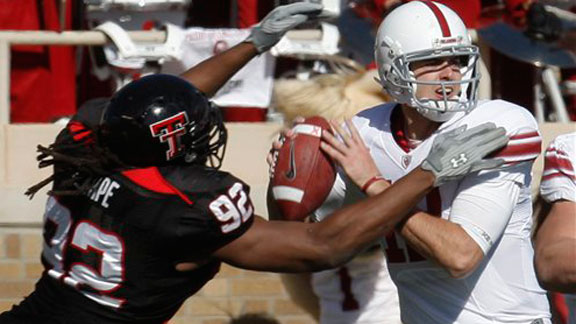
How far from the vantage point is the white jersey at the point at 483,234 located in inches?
149

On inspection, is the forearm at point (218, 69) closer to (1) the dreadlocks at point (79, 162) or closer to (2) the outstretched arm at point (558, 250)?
(1) the dreadlocks at point (79, 162)

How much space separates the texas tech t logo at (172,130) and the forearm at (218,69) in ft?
2.96

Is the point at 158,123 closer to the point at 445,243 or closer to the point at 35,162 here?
the point at 445,243

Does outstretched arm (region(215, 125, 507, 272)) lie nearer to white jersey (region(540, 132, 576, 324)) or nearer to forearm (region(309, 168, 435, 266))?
forearm (region(309, 168, 435, 266))

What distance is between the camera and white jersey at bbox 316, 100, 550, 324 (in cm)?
379

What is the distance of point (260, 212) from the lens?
5590 millimetres

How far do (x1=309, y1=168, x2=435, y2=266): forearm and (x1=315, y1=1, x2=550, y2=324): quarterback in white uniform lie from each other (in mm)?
67

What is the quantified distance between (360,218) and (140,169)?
0.61m

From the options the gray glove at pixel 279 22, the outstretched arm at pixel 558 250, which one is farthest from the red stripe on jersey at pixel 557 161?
the gray glove at pixel 279 22

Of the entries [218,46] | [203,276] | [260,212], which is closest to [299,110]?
[260,212]

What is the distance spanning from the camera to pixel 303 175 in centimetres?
394

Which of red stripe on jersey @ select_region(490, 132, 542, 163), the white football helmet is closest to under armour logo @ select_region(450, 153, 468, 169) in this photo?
red stripe on jersey @ select_region(490, 132, 542, 163)

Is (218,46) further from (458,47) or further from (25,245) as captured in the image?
(458,47)

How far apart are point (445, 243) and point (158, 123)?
0.84 metres
